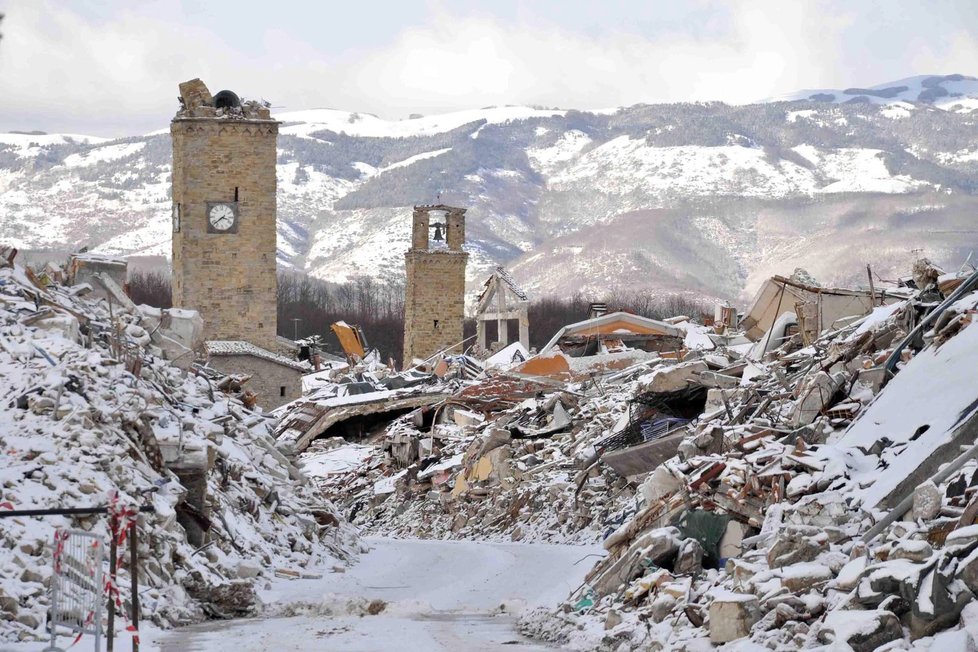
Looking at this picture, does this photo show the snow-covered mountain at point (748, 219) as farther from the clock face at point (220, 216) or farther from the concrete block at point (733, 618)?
the concrete block at point (733, 618)

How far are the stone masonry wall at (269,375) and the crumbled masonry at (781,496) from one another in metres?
24.3

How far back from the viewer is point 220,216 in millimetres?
51031

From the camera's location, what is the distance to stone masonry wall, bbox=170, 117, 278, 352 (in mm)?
50438

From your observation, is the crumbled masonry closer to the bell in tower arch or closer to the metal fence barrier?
the metal fence barrier

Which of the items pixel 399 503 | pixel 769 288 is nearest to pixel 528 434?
pixel 399 503

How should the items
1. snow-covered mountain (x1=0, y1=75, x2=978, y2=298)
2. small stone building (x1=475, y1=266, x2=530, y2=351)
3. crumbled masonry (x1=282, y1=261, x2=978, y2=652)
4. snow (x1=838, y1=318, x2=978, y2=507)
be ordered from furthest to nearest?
snow-covered mountain (x1=0, y1=75, x2=978, y2=298) → small stone building (x1=475, y1=266, x2=530, y2=351) → snow (x1=838, y1=318, x2=978, y2=507) → crumbled masonry (x1=282, y1=261, x2=978, y2=652)

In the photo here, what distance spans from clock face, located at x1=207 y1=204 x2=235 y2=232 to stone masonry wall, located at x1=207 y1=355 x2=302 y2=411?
5438mm

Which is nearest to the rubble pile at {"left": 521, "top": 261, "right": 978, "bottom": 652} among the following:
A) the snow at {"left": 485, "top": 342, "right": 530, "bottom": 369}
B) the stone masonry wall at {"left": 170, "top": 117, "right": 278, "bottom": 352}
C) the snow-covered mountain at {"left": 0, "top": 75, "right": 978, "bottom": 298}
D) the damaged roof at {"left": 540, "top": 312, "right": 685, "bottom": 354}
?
the damaged roof at {"left": 540, "top": 312, "right": 685, "bottom": 354}

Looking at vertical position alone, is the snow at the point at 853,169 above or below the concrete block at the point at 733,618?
above

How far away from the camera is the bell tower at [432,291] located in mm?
53844

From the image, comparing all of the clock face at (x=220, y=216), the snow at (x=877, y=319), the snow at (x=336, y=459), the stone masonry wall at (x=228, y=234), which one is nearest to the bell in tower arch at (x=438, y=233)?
the stone masonry wall at (x=228, y=234)

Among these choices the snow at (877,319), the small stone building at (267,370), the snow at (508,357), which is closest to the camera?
the snow at (877,319)

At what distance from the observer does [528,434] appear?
2409 cm

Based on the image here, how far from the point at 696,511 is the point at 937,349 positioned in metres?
2.61
